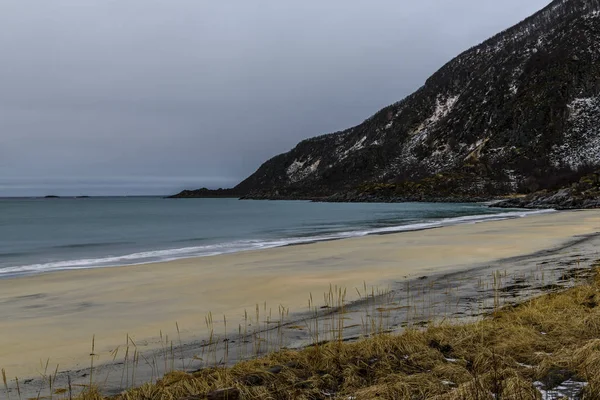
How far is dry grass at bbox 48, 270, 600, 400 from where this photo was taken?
4496 millimetres

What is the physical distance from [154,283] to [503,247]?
14644 mm

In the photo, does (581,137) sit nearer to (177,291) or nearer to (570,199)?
(570,199)

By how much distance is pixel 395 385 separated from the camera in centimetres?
457

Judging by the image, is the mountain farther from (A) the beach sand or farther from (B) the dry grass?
(B) the dry grass

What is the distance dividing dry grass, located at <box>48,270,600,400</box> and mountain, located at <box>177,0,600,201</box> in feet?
388

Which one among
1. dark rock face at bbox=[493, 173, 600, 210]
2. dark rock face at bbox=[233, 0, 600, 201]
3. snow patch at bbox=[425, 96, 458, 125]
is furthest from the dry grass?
snow patch at bbox=[425, 96, 458, 125]

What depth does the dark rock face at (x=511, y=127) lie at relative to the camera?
424 ft

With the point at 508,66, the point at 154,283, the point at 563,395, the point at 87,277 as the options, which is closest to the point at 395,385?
the point at 563,395

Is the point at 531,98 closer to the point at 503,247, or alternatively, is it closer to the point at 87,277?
the point at 503,247

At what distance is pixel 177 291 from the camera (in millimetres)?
12680

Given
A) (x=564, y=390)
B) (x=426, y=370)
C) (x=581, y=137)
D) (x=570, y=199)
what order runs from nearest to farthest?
1. (x=564, y=390)
2. (x=426, y=370)
3. (x=570, y=199)
4. (x=581, y=137)

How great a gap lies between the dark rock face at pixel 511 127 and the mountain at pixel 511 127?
32 centimetres

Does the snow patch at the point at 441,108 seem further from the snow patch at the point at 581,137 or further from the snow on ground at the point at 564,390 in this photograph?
the snow on ground at the point at 564,390

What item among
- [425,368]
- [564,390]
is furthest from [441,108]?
[564,390]
